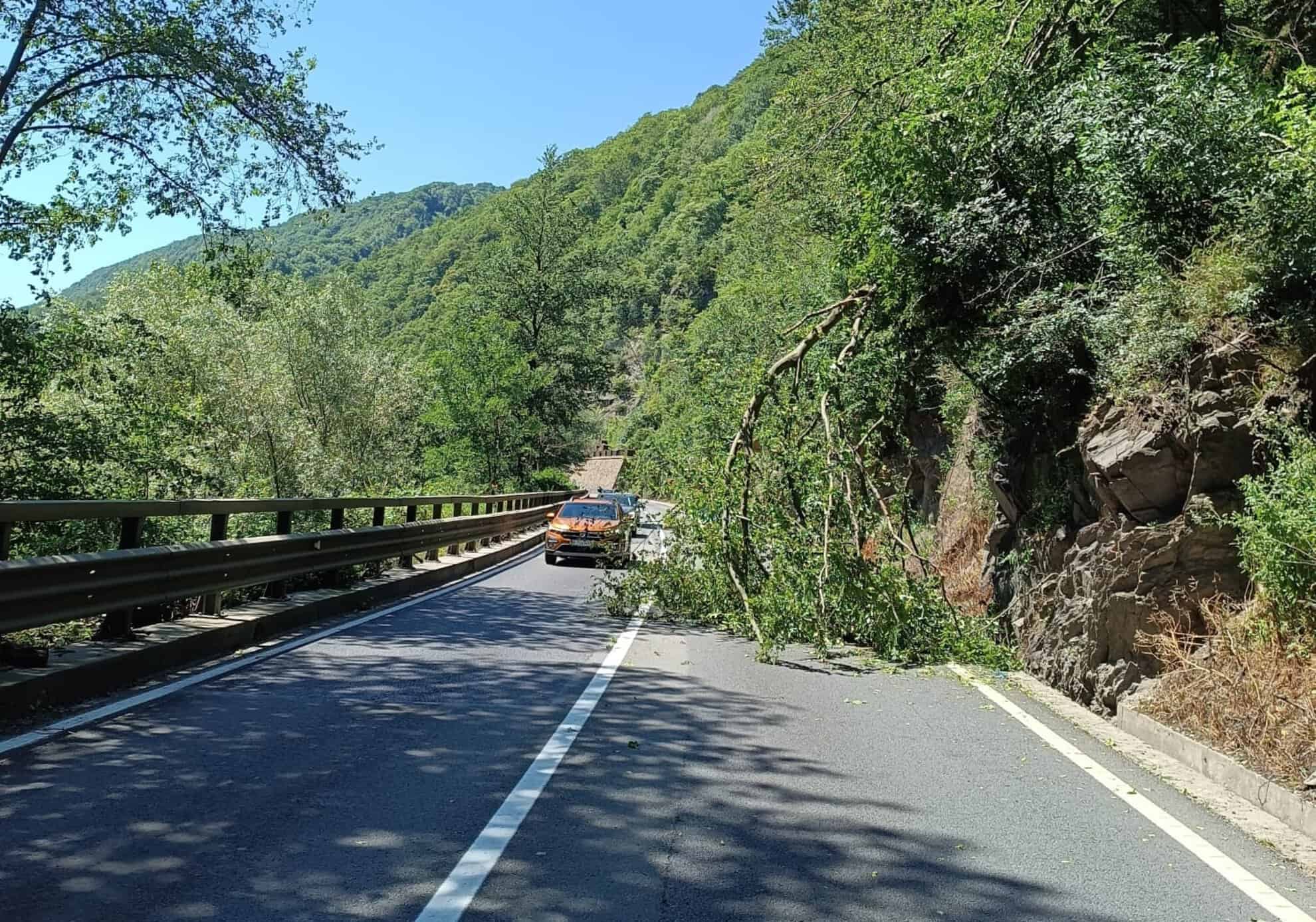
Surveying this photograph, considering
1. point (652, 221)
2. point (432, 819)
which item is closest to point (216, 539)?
point (432, 819)

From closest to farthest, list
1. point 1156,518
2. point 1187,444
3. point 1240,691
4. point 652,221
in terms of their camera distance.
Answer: point 1240,691 → point 1187,444 → point 1156,518 → point 652,221

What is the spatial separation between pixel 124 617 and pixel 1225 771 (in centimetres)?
760

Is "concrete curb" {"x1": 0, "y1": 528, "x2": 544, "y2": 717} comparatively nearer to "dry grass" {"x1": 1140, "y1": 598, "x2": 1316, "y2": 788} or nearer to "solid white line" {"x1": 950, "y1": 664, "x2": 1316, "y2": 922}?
"solid white line" {"x1": 950, "y1": 664, "x2": 1316, "y2": 922}

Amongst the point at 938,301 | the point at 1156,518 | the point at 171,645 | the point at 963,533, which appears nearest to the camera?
the point at 1156,518

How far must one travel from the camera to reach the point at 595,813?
507 centimetres

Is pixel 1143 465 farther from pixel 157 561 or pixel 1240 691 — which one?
pixel 157 561

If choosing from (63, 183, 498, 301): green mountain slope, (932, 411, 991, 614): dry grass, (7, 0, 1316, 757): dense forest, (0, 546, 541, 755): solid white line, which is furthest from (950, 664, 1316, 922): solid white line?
(63, 183, 498, 301): green mountain slope

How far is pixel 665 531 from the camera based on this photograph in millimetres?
14125

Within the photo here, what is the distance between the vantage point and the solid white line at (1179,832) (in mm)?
4203

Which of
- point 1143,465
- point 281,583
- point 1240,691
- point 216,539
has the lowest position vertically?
point 281,583

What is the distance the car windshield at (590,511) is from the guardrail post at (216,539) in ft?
45.1

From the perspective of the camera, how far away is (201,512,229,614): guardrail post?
9.66 metres

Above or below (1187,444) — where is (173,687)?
below

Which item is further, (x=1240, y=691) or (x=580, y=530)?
(x=580, y=530)
